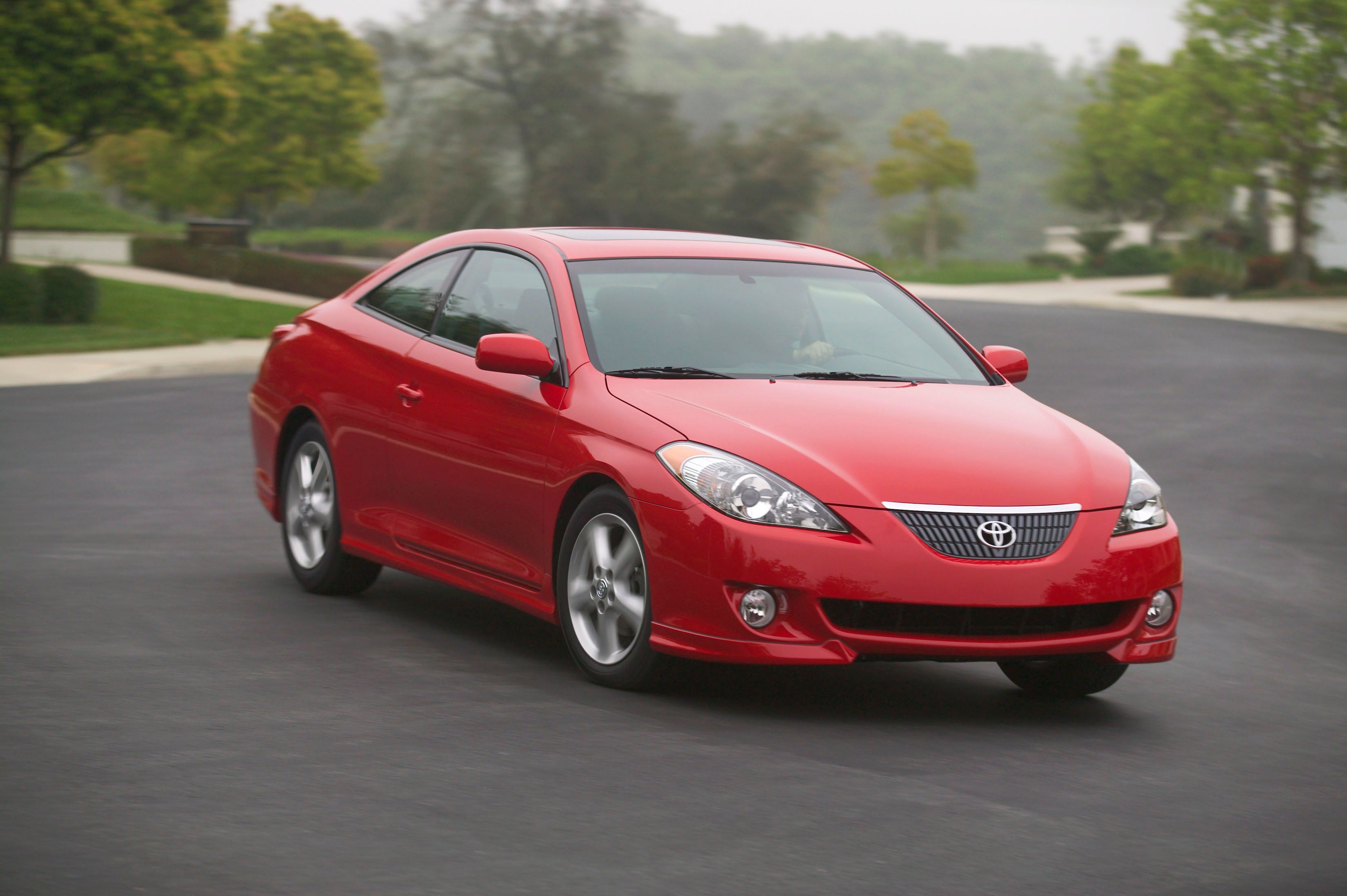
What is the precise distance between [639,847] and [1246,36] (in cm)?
4671

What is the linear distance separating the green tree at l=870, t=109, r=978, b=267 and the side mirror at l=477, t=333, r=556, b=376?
65.6 meters

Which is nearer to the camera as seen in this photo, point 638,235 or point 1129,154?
point 638,235

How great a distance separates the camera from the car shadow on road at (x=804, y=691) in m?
6.14

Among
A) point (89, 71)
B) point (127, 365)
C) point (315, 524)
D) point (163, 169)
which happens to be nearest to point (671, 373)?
point (315, 524)

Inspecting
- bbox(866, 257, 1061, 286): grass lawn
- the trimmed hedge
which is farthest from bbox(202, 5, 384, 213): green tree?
the trimmed hedge

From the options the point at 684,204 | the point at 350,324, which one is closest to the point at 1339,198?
the point at 684,204

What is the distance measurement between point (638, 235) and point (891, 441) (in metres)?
2.00

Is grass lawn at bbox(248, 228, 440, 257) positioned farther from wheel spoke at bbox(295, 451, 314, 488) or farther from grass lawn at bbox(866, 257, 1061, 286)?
wheel spoke at bbox(295, 451, 314, 488)

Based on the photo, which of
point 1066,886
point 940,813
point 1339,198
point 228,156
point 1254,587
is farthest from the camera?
point 228,156

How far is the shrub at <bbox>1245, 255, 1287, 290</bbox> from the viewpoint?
48469 mm

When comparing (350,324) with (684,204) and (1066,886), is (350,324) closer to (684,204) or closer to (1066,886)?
(1066,886)

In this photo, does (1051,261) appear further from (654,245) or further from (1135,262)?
(654,245)

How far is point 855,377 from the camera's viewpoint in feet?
22.8

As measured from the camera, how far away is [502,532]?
22.4 ft
